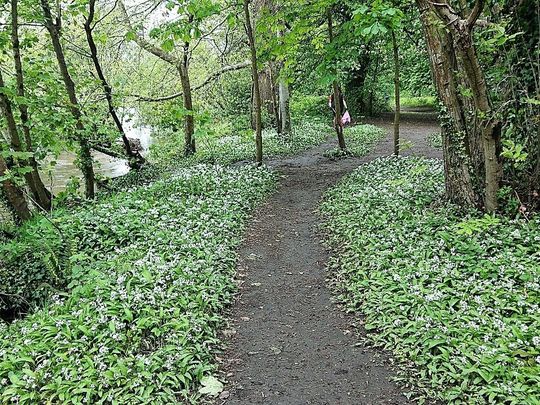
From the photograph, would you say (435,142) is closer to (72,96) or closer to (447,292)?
(447,292)

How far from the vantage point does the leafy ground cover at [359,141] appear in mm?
13859

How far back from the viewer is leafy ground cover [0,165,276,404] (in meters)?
3.81

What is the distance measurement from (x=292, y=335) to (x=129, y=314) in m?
1.76

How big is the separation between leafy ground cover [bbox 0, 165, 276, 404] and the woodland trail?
1.03ft

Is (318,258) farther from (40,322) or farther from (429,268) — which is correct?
(40,322)

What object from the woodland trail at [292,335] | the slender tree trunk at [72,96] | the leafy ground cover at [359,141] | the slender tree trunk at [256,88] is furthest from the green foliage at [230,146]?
the woodland trail at [292,335]

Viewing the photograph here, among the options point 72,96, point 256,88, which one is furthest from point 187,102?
point 72,96

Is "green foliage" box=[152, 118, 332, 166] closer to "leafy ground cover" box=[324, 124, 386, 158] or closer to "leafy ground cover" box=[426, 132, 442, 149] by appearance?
"leafy ground cover" box=[324, 124, 386, 158]

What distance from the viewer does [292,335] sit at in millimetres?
4824

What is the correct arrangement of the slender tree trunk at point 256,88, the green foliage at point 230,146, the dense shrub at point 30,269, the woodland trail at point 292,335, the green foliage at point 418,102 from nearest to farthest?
the woodland trail at point 292,335, the dense shrub at point 30,269, the slender tree trunk at point 256,88, the green foliage at point 230,146, the green foliage at point 418,102

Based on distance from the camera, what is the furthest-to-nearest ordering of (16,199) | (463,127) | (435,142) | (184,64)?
(184,64), (435,142), (16,199), (463,127)

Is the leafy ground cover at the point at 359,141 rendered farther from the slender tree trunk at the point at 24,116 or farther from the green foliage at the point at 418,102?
the green foliage at the point at 418,102

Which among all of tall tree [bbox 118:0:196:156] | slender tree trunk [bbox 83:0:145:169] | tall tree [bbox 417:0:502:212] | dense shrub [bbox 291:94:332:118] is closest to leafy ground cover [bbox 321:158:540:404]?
tall tree [bbox 417:0:502:212]

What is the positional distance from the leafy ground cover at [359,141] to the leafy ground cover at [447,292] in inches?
248
